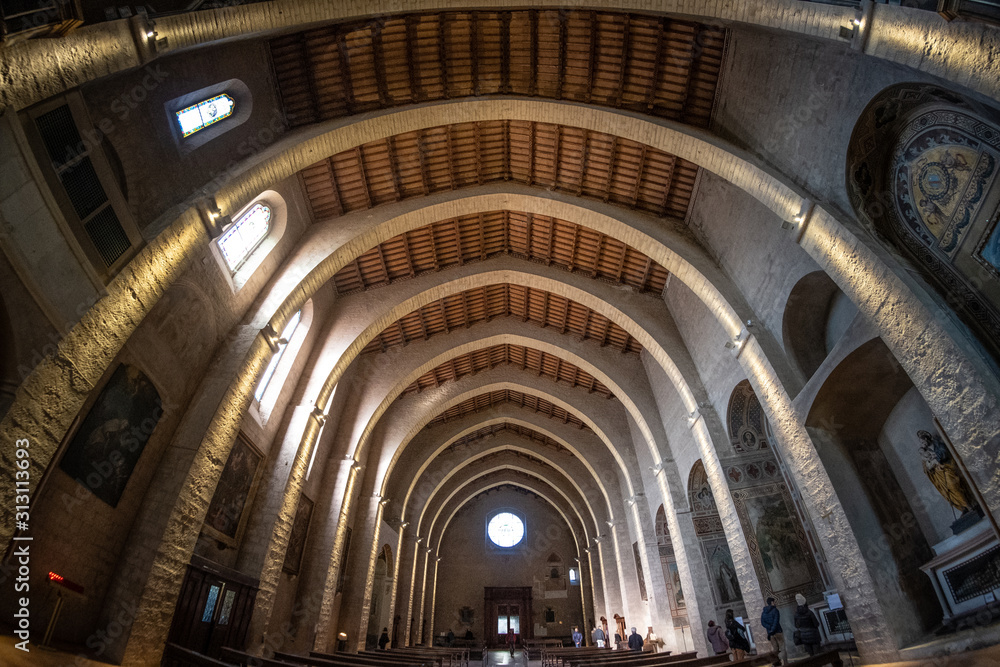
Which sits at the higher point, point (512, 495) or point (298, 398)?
point (512, 495)

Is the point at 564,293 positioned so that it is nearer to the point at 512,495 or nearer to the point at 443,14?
the point at 443,14

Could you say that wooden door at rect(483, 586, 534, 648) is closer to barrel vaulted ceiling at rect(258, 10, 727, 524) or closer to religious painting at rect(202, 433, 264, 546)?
barrel vaulted ceiling at rect(258, 10, 727, 524)

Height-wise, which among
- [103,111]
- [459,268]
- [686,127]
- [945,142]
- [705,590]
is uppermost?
[459,268]

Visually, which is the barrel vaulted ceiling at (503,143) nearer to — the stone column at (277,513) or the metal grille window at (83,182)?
the stone column at (277,513)

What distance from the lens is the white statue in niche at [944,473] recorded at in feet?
21.5

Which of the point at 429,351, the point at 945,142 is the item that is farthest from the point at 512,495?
the point at 945,142

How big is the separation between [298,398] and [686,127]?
34.7 ft

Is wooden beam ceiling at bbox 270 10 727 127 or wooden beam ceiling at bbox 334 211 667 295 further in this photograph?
wooden beam ceiling at bbox 334 211 667 295

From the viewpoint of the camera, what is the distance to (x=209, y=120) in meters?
8.41

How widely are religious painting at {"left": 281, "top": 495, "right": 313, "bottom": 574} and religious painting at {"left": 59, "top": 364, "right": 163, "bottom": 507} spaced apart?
17.8ft

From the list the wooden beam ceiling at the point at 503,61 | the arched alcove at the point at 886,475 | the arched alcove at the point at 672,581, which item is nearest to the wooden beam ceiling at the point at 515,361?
the arched alcove at the point at 672,581

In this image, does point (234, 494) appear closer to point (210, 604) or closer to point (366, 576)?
point (210, 604)

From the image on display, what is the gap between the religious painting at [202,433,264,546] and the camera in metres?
9.59

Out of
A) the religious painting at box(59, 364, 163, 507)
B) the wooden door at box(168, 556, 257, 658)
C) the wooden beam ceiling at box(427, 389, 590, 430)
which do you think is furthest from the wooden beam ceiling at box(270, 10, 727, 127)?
the wooden beam ceiling at box(427, 389, 590, 430)
